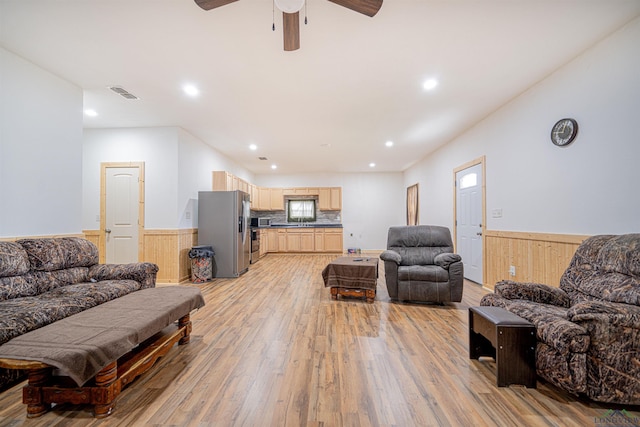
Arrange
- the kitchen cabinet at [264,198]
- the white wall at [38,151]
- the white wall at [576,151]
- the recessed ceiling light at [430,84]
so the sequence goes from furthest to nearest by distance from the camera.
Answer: the kitchen cabinet at [264,198] < the recessed ceiling light at [430,84] < the white wall at [38,151] < the white wall at [576,151]

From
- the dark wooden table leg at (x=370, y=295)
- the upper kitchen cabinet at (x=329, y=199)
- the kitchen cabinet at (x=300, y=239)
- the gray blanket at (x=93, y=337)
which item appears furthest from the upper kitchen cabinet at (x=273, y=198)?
the gray blanket at (x=93, y=337)

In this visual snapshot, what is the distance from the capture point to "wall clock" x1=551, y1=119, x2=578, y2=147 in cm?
262

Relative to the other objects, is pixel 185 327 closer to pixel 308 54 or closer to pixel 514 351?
pixel 514 351

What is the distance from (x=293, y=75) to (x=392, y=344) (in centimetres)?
291

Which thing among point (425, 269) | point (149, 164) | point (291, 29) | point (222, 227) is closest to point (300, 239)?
point (222, 227)

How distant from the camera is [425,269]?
3309 mm

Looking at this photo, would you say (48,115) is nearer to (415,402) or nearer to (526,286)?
(415,402)

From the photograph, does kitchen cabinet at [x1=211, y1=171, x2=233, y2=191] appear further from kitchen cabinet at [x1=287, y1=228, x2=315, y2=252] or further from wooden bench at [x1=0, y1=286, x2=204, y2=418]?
wooden bench at [x1=0, y1=286, x2=204, y2=418]

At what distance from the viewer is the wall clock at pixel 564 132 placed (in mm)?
2617

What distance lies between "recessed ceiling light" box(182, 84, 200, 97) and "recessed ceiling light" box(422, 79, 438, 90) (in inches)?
109

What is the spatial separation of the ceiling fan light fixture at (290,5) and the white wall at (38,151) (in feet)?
9.63

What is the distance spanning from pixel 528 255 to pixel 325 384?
2.99 meters

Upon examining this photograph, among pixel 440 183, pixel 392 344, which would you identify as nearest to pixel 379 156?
pixel 440 183

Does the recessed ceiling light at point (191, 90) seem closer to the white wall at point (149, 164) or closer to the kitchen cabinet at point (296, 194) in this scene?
the white wall at point (149, 164)
